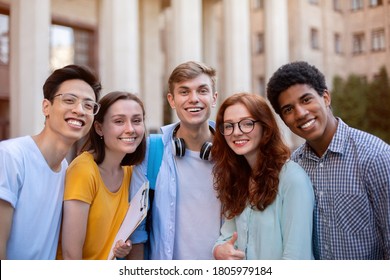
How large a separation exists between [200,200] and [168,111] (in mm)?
12653

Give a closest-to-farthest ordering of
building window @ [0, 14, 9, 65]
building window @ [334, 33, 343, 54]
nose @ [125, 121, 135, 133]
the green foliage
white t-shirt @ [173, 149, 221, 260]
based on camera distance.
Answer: nose @ [125, 121, 135, 133] → white t-shirt @ [173, 149, 221, 260] → building window @ [0, 14, 9, 65] → building window @ [334, 33, 343, 54] → the green foliage

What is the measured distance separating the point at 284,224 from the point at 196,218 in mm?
485

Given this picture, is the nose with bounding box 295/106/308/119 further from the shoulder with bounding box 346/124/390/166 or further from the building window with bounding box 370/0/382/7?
the building window with bounding box 370/0/382/7

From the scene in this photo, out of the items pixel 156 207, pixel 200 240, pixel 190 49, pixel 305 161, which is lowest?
pixel 200 240

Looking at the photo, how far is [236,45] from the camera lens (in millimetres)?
12102

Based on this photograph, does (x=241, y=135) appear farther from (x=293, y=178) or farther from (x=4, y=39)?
(x=4, y=39)

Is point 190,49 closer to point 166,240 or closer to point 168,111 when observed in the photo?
point 168,111

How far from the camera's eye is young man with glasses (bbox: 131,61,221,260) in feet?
6.57

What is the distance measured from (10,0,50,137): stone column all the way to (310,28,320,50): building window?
29.7 feet

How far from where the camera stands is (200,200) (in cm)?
205

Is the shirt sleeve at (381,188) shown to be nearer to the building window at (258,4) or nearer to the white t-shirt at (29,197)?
the white t-shirt at (29,197)

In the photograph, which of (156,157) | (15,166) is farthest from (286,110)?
(15,166)

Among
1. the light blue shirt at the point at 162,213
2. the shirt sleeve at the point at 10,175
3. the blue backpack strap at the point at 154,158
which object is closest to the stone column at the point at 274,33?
the blue backpack strap at the point at 154,158

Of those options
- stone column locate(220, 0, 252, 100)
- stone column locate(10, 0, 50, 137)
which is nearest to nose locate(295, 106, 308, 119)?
stone column locate(10, 0, 50, 137)
